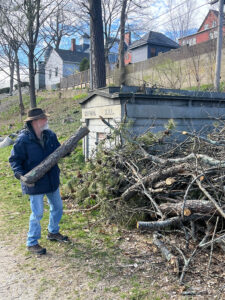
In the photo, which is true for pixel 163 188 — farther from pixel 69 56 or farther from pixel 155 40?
pixel 69 56

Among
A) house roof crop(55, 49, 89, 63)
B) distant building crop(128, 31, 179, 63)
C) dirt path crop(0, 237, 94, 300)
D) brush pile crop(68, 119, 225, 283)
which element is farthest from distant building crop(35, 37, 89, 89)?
dirt path crop(0, 237, 94, 300)

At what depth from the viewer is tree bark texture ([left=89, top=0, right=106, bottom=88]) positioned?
10.3 metres

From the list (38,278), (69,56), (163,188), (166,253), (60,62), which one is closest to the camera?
(38,278)

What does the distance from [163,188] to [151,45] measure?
3323 centimetres

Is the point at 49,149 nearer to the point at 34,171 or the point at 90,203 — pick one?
the point at 34,171

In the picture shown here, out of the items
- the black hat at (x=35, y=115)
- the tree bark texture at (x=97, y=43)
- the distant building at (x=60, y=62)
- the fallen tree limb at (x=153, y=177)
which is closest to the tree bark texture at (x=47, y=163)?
the black hat at (x=35, y=115)

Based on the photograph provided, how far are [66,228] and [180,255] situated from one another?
6.60 ft

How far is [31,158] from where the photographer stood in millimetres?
3895

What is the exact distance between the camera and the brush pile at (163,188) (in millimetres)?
3590

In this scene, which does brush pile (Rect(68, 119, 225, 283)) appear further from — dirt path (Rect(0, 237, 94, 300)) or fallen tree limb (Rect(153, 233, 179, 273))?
dirt path (Rect(0, 237, 94, 300))

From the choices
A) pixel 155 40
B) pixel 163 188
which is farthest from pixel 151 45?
pixel 163 188

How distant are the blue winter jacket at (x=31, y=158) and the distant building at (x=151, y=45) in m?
32.8

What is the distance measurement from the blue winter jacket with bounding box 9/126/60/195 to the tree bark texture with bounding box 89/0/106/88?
686 cm

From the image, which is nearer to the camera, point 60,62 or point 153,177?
point 153,177
